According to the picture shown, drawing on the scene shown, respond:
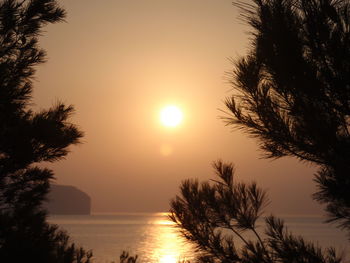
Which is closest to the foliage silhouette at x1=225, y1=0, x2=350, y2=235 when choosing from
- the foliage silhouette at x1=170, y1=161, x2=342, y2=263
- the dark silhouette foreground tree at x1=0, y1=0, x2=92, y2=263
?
the foliage silhouette at x1=170, y1=161, x2=342, y2=263

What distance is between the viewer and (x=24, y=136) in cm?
671

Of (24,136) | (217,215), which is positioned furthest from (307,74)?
(24,136)

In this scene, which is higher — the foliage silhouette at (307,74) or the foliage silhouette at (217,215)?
the foliage silhouette at (307,74)

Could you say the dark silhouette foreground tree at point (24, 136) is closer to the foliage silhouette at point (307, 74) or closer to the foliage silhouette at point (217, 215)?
the foliage silhouette at point (217, 215)

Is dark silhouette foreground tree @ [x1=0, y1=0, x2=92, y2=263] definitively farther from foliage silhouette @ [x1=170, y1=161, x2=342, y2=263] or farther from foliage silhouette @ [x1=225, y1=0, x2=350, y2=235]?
foliage silhouette @ [x1=225, y1=0, x2=350, y2=235]

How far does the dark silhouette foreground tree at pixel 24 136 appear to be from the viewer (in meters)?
6.44

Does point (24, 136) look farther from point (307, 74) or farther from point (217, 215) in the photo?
point (307, 74)

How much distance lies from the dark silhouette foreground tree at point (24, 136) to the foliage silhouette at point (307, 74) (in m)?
3.79

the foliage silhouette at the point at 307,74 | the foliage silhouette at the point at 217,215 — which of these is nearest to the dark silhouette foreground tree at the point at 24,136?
the foliage silhouette at the point at 217,215

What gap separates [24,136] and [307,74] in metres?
4.71

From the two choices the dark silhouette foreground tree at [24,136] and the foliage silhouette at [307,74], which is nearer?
the foliage silhouette at [307,74]

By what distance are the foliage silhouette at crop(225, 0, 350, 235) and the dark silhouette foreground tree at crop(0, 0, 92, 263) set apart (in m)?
3.79

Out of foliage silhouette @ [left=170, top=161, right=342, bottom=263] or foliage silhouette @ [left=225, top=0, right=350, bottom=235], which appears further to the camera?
foliage silhouette @ [left=170, top=161, right=342, bottom=263]

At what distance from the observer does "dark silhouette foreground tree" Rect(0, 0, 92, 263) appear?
6438 millimetres
